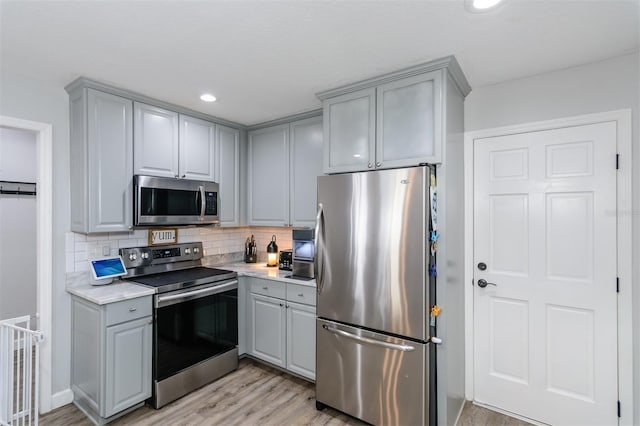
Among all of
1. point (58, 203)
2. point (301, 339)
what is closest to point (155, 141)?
point (58, 203)

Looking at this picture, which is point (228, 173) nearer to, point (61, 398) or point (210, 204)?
point (210, 204)

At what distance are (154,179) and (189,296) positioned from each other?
3.38 feet

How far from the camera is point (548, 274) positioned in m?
2.31

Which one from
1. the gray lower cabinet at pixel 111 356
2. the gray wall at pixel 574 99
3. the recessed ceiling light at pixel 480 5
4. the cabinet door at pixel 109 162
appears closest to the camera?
the recessed ceiling light at pixel 480 5

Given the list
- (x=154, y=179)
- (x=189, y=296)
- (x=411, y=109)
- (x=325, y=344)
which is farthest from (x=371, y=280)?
(x=154, y=179)

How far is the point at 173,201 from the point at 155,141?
547 mm

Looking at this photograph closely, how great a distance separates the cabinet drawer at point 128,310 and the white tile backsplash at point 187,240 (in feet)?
2.14

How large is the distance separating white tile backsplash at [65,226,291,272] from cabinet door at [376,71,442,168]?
1.83m

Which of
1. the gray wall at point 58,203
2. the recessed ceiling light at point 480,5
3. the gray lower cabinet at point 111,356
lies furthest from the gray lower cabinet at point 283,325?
the recessed ceiling light at point 480,5

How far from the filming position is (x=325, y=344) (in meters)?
2.47

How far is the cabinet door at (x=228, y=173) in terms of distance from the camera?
135 inches

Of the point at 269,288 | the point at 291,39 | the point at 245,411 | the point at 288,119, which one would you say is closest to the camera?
the point at 291,39

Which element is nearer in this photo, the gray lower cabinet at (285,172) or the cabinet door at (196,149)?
the cabinet door at (196,149)

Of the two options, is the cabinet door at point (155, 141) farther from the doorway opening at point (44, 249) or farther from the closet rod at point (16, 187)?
the closet rod at point (16, 187)
